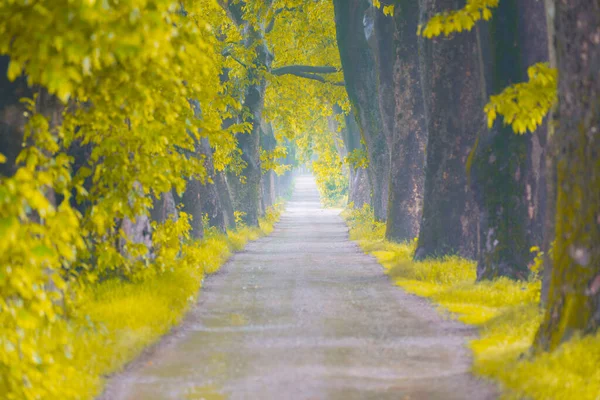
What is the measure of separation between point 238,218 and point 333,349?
82.8 feet

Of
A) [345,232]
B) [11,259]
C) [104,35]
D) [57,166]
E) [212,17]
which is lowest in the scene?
[345,232]

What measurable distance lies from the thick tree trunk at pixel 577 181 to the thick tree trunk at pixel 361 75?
20001 millimetres

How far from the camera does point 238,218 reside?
35469 millimetres

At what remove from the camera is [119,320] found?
10.9 metres

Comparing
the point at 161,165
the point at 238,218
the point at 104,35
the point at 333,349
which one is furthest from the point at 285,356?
the point at 238,218

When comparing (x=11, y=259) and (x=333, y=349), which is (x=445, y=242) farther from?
(x=11, y=259)

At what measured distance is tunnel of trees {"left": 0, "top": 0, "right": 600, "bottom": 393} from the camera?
668cm

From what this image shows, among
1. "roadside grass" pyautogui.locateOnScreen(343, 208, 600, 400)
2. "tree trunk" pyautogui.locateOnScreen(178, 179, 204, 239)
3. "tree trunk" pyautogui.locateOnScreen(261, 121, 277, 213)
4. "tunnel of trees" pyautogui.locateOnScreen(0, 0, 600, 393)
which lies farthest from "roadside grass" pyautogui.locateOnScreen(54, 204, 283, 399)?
"tree trunk" pyautogui.locateOnScreen(261, 121, 277, 213)

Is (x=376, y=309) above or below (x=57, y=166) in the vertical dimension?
below

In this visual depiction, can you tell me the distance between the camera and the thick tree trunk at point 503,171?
1427 centimetres

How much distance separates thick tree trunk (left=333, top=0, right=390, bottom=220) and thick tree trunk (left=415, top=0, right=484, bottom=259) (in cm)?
1020

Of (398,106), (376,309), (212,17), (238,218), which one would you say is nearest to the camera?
(376,309)

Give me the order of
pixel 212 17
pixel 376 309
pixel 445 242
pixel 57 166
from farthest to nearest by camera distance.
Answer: pixel 212 17
pixel 445 242
pixel 376 309
pixel 57 166

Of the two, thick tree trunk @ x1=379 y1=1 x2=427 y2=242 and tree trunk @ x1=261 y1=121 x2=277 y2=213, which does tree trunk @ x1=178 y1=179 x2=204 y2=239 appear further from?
tree trunk @ x1=261 y1=121 x2=277 y2=213
